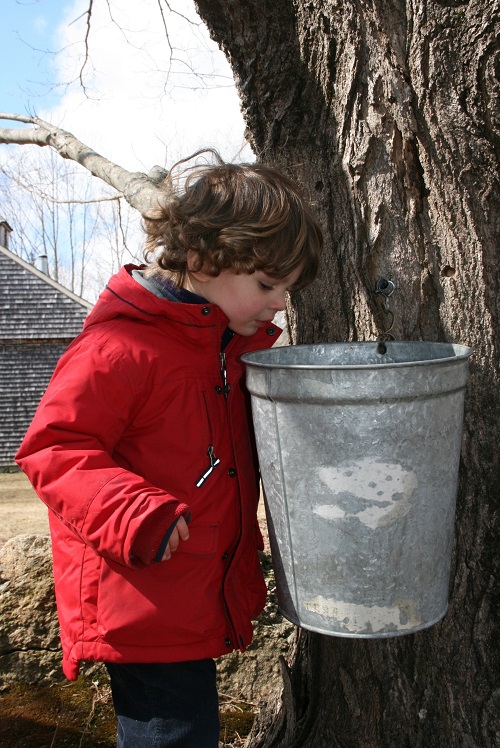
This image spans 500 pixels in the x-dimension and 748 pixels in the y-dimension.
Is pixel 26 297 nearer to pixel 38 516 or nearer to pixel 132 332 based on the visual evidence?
pixel 38 516

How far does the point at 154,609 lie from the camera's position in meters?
1.65

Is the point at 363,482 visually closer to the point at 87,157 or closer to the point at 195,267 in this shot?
the point at 195,267

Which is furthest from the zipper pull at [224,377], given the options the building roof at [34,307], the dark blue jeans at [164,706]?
the building roof at [34,307]

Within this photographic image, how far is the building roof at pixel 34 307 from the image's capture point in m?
16.9

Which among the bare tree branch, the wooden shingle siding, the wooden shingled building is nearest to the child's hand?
the bare tree branch

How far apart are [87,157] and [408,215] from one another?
482 centimetres

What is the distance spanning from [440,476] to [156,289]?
2.72 ft

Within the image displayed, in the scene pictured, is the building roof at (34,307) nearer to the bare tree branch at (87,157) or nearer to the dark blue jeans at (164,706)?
the bare tree branch at (87,157)

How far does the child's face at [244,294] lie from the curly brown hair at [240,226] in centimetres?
3

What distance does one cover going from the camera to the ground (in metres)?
2.60

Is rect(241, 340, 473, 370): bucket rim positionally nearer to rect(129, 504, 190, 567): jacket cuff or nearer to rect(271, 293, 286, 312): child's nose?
rect(271, 293, 286, 312): child's nose

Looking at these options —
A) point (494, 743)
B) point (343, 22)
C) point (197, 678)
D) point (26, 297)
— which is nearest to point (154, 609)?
point (197, 678)

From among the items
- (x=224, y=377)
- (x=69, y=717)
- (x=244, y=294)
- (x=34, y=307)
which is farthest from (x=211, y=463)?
(x=34, y=307)

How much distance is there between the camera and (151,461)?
5.59 ft
